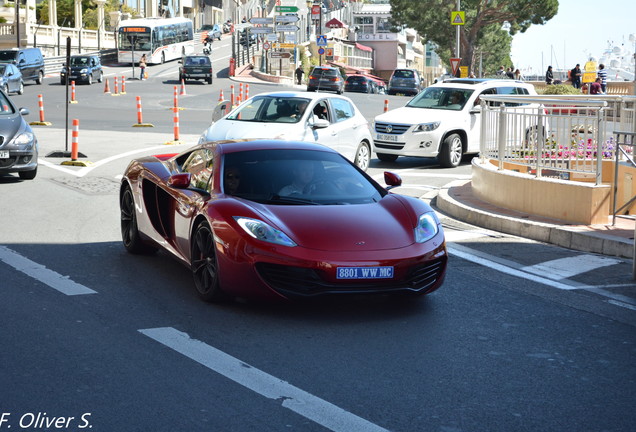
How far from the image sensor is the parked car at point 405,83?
64062mm

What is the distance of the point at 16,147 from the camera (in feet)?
49.9

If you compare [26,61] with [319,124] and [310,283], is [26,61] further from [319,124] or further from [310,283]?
[310,283]

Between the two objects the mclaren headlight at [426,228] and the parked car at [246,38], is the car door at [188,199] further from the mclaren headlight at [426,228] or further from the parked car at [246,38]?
the parked car at [246,38]

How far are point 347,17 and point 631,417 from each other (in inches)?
5419

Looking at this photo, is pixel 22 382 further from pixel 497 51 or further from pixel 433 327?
pixel 497 51

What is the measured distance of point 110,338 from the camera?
6.30 metres

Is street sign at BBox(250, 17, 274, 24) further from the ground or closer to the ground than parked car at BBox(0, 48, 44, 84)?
further from the ground

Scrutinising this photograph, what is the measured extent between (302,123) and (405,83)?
1918 inches

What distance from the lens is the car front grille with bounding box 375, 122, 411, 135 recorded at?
64.0 ft

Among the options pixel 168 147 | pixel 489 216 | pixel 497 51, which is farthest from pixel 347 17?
pixel 489 216

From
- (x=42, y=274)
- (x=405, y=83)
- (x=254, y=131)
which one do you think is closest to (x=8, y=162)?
(x=254, y=131)

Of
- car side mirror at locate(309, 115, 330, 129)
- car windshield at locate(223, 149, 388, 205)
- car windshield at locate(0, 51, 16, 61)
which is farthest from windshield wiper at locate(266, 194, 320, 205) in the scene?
car windshield at locate(0, 51, 16, 61)

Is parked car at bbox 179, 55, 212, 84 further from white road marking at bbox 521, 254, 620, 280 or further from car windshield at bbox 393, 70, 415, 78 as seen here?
white road marking at bbox 521, 254, 620, 280

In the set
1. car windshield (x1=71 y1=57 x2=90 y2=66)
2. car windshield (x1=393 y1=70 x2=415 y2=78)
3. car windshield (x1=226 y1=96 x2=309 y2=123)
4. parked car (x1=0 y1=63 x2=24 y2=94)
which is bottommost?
car windshield (x1=226 y1=96 x2=309 y2=123)
